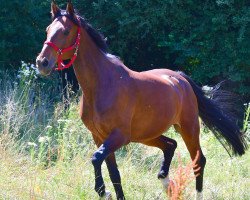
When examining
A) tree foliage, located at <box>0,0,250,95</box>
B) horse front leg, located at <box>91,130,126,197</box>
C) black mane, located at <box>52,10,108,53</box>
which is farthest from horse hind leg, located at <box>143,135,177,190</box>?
tree foliage, located at <box>0,0,250,95</box>

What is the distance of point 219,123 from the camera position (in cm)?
662

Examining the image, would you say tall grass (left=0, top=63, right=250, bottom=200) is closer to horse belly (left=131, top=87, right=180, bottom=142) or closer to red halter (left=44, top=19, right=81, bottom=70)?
horse belly (left=131, top=87, right=180, bottom=142)

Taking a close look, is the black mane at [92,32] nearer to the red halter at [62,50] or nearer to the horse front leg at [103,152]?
the red halter at [62,50]

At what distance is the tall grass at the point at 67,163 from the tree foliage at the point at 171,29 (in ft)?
6.39

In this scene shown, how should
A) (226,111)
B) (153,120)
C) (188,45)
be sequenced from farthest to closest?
(188,45) < (226,111) < (153,120)

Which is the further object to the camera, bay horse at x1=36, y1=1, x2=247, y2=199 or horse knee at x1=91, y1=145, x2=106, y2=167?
bay horse at x1=36, y1=1, x2=247, y2=199

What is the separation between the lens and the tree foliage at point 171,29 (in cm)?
1053

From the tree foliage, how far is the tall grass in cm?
195

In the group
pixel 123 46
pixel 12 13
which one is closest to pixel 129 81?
pixel 12 13

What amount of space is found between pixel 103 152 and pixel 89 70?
831 mm

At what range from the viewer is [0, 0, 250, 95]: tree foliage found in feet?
34.6

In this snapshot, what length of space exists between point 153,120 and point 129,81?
53 centimetres

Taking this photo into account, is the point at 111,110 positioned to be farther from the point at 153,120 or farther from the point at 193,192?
the point at 193,192

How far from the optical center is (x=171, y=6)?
431 inches
